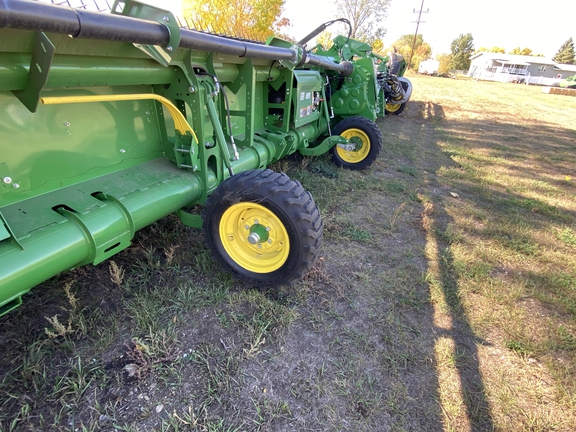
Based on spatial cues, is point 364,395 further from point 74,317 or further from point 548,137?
point 548,137

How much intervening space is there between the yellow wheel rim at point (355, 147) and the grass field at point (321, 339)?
1.93 m

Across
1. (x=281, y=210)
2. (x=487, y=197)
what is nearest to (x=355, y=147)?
(x=487, y=197)

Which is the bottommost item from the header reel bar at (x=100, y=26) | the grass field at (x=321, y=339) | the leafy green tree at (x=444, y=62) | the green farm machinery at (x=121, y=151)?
the grass field at (x=321, y=339)

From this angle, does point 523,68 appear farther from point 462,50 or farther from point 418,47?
point 418,47

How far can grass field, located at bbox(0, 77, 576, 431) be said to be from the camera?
1.76 m

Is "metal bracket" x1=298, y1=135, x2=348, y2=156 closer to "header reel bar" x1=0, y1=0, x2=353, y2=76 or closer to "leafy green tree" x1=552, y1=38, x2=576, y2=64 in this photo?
"header reel bar" x1=0, y1=0, x2=353, y2=76

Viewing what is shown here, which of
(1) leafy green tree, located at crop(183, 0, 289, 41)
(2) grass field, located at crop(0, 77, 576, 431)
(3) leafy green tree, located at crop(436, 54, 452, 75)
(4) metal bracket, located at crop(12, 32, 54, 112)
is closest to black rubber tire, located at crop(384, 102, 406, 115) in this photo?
(2) grass field, located at crop(0, 77, 576, 431)

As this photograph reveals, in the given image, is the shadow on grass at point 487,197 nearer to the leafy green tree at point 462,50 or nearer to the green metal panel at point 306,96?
the green metal panel at point 306,96

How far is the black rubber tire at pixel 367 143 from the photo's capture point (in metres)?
5.20

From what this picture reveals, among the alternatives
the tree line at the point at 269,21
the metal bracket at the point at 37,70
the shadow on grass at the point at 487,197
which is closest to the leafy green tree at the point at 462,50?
the tree line at the point at 269,21

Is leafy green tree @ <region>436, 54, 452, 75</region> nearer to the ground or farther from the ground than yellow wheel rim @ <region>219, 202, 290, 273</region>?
farther from the ground

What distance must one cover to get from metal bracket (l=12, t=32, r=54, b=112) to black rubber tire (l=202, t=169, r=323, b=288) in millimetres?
1117

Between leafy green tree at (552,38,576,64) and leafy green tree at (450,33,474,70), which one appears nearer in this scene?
leafy green tree at (450,33,474,70)

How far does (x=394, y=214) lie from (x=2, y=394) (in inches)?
149
